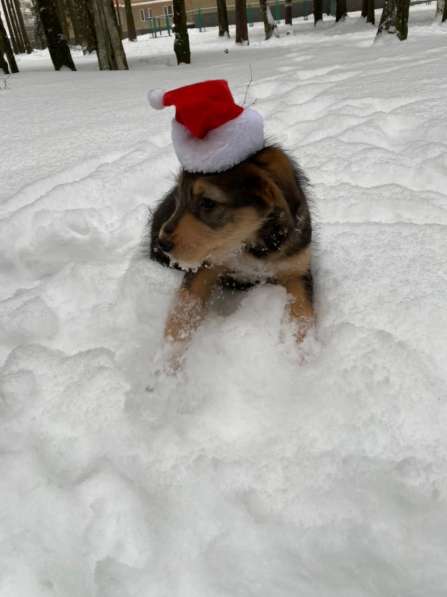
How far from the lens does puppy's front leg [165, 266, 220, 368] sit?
225 centimetres

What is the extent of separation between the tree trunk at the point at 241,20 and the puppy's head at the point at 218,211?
20223 millimetres

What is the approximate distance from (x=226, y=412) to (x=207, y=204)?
2.75 feet

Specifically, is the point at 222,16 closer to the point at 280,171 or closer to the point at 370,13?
the point at 370,13

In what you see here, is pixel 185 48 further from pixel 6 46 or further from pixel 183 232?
pixel 183 232

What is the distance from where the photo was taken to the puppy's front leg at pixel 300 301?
2.19 metres

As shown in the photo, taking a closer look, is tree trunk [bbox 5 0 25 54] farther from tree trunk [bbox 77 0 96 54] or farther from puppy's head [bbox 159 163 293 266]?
puppy's head [bbox 159 163 293 266]

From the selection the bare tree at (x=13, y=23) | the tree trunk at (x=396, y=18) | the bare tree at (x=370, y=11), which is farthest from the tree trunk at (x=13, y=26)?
the tree trunk at (x=396, y=18)

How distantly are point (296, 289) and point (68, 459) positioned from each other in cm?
121

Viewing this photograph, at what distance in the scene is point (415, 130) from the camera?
4.37 m

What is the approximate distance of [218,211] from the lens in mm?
1990

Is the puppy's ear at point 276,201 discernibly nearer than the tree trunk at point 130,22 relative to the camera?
Yes

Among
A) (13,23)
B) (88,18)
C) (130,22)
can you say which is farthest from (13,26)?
(88,18)

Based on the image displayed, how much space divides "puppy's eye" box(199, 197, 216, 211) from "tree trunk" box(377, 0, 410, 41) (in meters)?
11.0

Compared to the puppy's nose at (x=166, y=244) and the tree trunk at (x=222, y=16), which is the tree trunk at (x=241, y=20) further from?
the puppy's nose at (x=166, y=244)
